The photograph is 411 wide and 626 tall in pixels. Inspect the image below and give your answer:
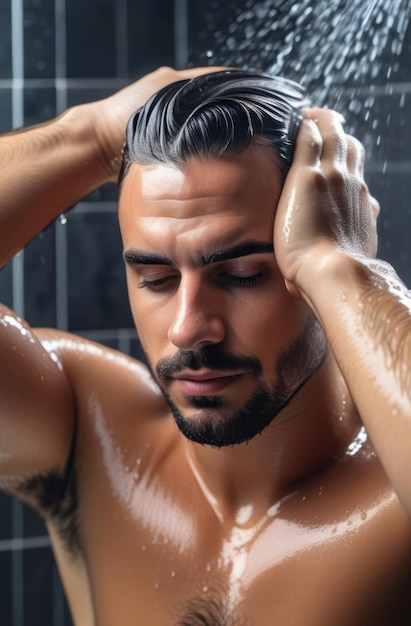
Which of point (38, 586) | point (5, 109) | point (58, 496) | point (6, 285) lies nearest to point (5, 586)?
point (38, 586)

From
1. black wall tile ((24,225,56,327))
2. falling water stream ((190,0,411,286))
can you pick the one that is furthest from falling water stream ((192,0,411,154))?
black wall tile ((24,225,56,327))

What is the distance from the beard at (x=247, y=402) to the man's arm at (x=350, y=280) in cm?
10

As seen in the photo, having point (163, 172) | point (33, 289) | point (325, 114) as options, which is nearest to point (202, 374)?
point (163, 172)

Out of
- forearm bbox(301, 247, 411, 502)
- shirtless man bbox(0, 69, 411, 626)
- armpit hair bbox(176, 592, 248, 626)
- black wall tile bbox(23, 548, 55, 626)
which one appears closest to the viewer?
forearm bbox(301, 247, 411, 502)

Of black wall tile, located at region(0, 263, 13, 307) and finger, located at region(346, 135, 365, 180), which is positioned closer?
finger, located at region(346, 135, 365, 180)

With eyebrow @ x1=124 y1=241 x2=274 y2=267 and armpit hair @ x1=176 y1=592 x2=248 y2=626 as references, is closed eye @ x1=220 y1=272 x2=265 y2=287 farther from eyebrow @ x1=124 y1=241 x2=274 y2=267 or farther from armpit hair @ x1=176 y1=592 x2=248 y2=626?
armpit hair @ x1=176 y1=592 x2=248 y2=626

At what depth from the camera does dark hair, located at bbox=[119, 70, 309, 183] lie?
0.87 meters

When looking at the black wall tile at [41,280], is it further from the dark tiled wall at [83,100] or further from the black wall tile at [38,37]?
the black wall tile at [38,37]

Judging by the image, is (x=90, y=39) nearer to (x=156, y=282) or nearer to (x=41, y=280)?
(x=41, y=280)

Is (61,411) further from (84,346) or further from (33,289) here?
(33,289)

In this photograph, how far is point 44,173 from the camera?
1022mm

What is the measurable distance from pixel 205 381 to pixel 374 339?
0.72 feet

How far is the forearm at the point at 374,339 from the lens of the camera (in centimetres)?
65

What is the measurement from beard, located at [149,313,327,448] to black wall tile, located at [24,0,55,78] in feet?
4.26
